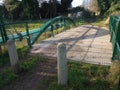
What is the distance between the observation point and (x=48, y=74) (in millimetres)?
4730

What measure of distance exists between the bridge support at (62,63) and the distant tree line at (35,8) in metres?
34.2

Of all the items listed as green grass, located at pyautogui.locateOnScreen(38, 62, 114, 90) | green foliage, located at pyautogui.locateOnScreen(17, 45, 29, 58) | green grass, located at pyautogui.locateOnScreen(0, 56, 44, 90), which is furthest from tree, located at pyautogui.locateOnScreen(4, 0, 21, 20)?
green grass, located at pyautogui.locateOnScreen(38, 62, 114, 90)

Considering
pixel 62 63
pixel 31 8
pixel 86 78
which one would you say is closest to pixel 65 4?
pixel 31 8

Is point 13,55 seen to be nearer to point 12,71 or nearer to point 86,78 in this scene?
point 12,71

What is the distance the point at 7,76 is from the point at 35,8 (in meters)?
34.0

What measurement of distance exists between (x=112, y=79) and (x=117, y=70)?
24cm

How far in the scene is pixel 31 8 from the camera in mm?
36969

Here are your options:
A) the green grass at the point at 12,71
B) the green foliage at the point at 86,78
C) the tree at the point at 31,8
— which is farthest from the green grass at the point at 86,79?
the tree at the point at 31,8

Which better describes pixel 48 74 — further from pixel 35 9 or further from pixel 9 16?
pixel 9 16

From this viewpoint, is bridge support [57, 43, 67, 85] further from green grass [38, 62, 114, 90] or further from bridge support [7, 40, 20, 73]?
bridge support [7, 40, 20, 73]

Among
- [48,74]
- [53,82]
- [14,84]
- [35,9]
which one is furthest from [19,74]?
[35,9]

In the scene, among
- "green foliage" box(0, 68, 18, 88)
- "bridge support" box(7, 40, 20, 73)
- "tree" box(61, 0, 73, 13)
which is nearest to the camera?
"green foliage" box(0, 68, 18, 88)

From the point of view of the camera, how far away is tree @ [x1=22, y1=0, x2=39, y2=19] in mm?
36625

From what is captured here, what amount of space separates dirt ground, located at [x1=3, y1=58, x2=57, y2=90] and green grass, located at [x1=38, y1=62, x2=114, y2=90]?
0.96 ft
